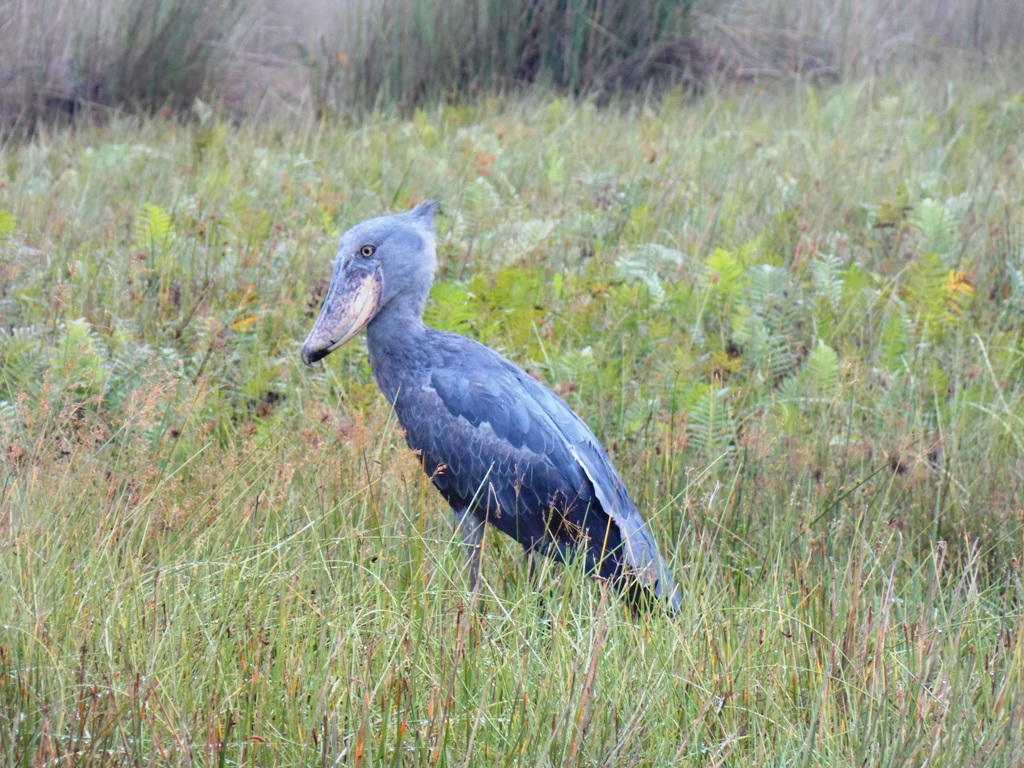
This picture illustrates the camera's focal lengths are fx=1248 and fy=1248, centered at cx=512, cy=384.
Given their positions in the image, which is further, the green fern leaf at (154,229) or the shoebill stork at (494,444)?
the green fern leaf at (154,229)

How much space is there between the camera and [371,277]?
3.06 m

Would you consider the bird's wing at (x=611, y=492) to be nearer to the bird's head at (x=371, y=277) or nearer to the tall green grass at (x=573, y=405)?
the tall green grass at (x=573, y=405)

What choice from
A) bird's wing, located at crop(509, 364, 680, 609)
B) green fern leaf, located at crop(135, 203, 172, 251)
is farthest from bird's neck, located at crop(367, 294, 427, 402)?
green fern leaf, located at crop(135, 203, 172, 251)

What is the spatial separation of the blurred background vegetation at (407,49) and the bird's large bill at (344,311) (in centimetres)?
426

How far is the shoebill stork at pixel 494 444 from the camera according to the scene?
9.25 ft

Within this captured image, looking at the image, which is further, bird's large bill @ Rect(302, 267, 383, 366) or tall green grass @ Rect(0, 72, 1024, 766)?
bird's large bill @ Rect(302, 267, 383, 366)

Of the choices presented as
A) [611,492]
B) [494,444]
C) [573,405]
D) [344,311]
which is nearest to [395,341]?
[344,311]

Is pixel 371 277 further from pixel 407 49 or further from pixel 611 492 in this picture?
pixel 407 49

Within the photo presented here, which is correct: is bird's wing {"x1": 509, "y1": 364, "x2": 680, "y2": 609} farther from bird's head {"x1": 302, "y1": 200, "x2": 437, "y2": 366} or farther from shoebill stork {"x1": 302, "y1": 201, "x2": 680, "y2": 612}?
bird's head {"x1": 302, "y1": 200, "x2": 437, "y2": 366}

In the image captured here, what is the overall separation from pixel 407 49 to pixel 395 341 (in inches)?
201

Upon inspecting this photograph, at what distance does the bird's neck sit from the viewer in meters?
3.04

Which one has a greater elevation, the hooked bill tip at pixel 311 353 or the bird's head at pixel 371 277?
the bird's head at pixel 371 277

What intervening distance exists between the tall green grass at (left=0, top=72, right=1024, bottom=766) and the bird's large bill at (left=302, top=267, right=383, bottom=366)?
217 mm

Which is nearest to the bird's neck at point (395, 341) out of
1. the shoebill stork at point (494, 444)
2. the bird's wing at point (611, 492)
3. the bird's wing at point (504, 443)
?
the shoebill stork at point (494, 444)
